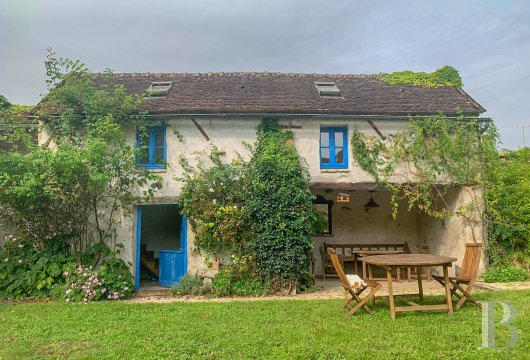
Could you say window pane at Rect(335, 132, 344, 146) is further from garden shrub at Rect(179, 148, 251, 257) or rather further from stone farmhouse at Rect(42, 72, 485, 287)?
garden shrub at Rect(179, 148, 251, 257)

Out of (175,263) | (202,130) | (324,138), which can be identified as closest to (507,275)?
(324,138)

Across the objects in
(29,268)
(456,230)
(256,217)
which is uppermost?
(256,217)

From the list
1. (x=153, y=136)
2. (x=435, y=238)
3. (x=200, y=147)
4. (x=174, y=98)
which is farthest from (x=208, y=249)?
(x=435, y=238)

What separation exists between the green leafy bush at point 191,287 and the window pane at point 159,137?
11.8 ft

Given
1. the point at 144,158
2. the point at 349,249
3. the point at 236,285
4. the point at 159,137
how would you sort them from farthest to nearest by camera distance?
the point at 349,249 < the point at 159,137 < the point at 144,158 < the point at 236,285

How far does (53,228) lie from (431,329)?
840cm

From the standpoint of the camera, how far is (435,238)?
1250 centimetres

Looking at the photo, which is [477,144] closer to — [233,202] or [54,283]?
[233,202]

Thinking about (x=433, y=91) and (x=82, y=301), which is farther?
(x=433, y=91)

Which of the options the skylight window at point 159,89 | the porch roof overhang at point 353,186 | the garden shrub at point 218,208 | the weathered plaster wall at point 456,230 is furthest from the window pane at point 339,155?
the skylight window at point 159,89

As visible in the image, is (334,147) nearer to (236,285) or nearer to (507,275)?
(236,285)

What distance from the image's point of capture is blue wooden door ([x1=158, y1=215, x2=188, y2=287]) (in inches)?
408

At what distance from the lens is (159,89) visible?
1252 centimetres

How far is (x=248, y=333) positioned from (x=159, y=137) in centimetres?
670
